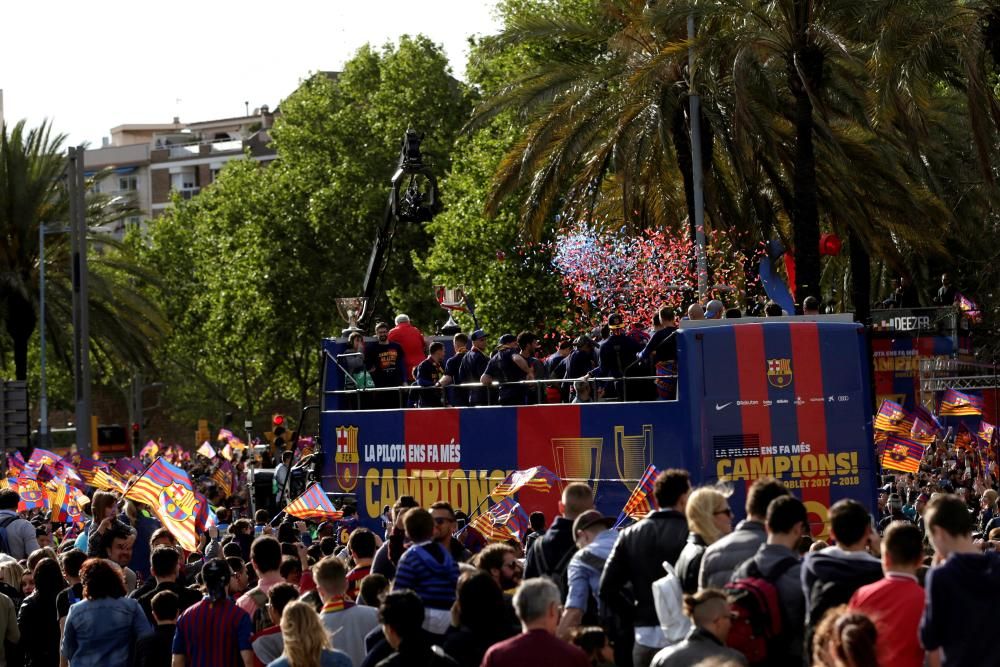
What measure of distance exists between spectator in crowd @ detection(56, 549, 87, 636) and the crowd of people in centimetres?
652

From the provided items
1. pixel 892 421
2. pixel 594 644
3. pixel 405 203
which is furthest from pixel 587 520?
pixel 405 203

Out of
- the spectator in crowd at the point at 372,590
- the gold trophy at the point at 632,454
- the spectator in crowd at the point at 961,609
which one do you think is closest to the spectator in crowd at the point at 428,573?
the spectator in crowd at the point at 372,590

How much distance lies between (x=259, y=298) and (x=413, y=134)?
110 ft

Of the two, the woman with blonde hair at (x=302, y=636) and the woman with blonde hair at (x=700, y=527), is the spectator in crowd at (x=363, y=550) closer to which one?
the woman with blonde hair at (x=302, y=636)

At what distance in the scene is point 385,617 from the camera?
7125mm

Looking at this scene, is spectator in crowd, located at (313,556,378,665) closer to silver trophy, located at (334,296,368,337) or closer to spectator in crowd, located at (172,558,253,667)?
spectator in crowd, located at (172,558,253,667)

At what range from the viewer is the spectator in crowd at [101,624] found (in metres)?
9.36

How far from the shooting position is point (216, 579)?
9031mm

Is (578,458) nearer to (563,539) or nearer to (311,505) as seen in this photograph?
(311,505)

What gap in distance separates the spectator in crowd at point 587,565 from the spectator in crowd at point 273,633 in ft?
4.62

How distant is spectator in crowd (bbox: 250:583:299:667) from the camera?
857 cm

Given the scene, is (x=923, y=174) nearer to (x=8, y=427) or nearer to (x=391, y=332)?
(x=391, y=332)

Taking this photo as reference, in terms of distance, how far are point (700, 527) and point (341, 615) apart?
6.39 ft

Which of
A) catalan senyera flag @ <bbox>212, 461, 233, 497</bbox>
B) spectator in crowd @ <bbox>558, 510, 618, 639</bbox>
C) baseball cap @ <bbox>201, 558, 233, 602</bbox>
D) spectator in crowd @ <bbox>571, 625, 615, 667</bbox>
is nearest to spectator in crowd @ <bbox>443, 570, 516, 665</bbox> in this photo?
spectator in crowd @ <bbox>571, 625, 615, 667</bbox>
